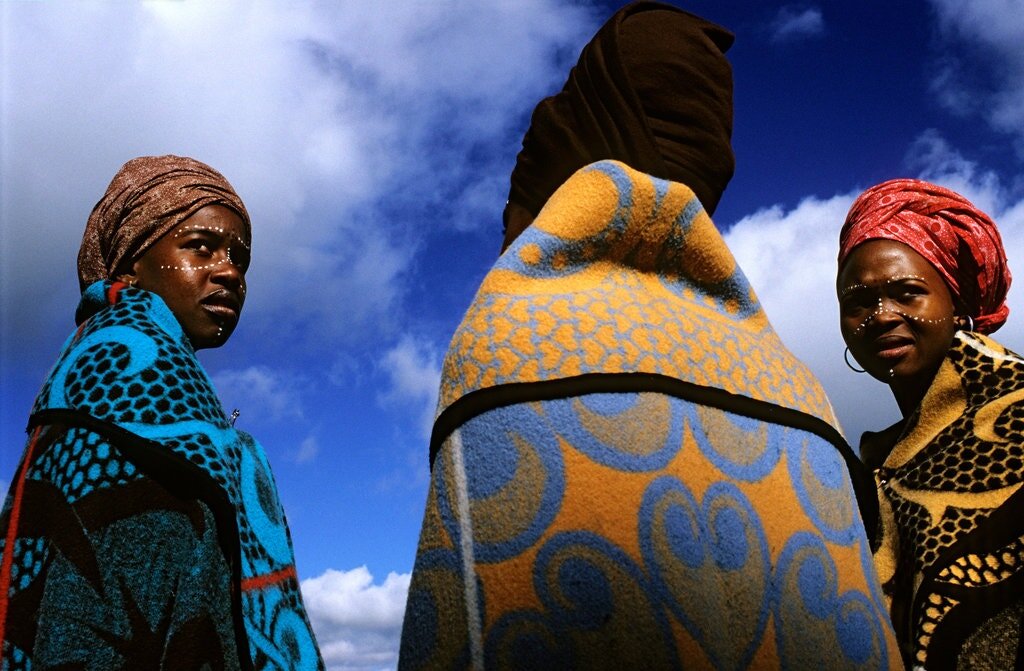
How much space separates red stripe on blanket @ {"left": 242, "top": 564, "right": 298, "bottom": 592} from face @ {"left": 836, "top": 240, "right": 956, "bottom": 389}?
2.32 meters

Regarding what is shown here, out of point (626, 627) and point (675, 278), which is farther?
point (675, 278)

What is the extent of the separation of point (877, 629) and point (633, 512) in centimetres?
59

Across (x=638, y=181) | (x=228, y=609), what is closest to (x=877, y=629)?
(x=638, y=181)

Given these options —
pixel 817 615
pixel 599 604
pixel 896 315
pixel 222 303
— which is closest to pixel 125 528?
pixel 222 303

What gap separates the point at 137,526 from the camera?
7.66 ft

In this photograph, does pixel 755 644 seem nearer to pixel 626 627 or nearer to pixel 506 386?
pixel 626 627

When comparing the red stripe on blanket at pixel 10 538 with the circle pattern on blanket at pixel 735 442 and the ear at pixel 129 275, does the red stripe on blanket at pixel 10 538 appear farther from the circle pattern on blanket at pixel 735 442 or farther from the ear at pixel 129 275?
the circle pattern on blanket at pixel 735 442

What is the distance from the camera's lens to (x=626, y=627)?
1.33m

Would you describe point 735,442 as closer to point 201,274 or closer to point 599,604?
point 599,604

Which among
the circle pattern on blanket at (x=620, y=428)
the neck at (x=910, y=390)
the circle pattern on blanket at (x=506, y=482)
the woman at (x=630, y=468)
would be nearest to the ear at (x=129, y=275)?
the woman at (x=630, y=468)

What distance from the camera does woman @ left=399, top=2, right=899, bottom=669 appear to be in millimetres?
1347

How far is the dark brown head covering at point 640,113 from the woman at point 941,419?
4.90 ft

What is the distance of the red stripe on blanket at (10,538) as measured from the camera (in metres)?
2.33

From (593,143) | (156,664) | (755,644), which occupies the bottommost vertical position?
(755,644)
